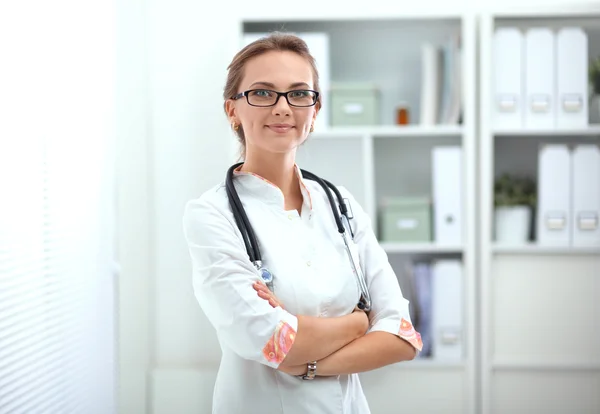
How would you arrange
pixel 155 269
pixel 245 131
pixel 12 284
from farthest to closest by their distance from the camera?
1. pixel 155 269
2. pixel 12 284
3. pixel 245 131

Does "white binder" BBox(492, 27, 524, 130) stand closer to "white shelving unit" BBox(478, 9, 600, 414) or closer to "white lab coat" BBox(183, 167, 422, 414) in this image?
"white shelving unit" BBox(478, 9, 600, 414)

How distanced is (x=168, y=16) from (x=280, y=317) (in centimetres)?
215

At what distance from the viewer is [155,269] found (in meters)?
3.07

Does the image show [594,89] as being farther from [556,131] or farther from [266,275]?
[266,275]

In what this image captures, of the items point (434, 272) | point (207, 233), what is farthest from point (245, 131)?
point (434, 272)

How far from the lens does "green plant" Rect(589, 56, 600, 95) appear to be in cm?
272

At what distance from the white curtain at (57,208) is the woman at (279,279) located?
662mm

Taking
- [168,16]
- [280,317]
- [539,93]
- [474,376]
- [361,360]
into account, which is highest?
[168,16]

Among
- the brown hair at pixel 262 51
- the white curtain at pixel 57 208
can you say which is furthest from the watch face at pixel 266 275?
the white curtain at pixel 57 208

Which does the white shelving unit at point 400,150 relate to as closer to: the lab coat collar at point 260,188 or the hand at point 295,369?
the lab coat collar at point 260,188

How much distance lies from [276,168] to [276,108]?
150 mm

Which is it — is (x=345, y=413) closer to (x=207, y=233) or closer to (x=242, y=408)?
(x=242, y=408)

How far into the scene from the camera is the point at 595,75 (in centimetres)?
272

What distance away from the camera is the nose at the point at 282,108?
4.38 ft
